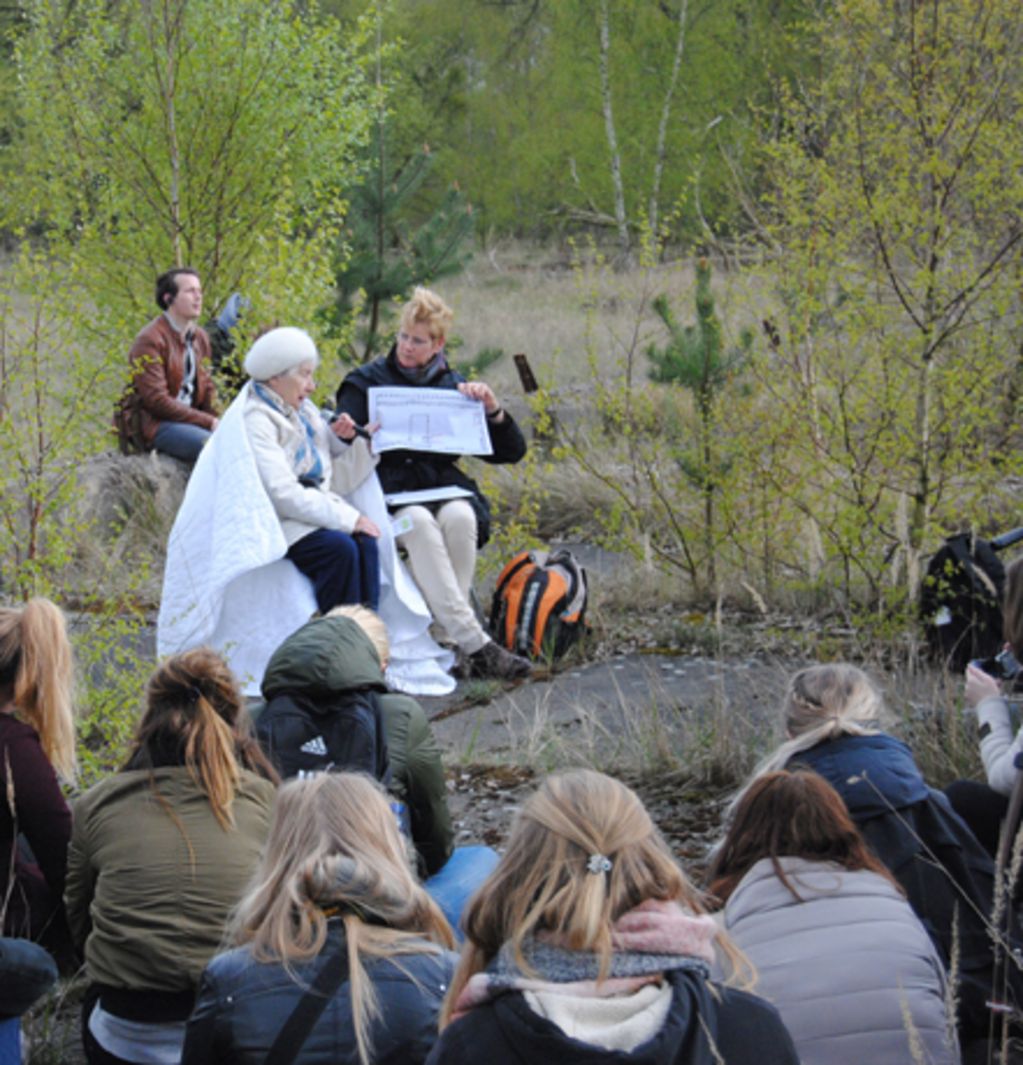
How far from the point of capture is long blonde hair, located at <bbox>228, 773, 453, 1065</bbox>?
7.71 ft

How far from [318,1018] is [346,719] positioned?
1.47 metres

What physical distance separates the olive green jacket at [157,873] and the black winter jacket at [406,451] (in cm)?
382

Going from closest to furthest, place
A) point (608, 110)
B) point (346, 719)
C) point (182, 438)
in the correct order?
point (346, 719) < point (182, 438) < point (608, 110)

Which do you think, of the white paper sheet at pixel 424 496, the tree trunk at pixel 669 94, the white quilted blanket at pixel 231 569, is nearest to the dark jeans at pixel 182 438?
the white paper sheet at pixel 424 496

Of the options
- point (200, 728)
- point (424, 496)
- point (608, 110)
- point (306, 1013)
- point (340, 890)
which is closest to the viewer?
point (306, 1013)

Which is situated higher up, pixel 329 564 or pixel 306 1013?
pixel 306 1013

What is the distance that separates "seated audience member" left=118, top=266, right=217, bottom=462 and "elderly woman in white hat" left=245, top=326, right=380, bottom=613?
2.37 m

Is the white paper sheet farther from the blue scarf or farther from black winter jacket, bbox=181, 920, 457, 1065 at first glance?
black winter jacket, bbox=181, 920, 457, 1065

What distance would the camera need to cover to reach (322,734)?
3.78 meters

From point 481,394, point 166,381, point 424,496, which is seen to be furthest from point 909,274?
point 166,381

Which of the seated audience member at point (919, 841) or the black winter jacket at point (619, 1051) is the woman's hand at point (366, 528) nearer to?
the seated audience member at point (919, 841)

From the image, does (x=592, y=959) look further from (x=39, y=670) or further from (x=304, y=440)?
(x=304, y=440)

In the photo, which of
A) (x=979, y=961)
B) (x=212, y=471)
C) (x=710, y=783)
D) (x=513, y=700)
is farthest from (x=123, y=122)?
(x=979, y=961)

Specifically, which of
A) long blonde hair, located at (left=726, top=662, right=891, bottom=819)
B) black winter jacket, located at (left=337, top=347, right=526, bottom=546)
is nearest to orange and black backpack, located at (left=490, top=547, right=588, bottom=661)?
black winter jacket, located at (left=337, top=347, right=526, bottom=546)
